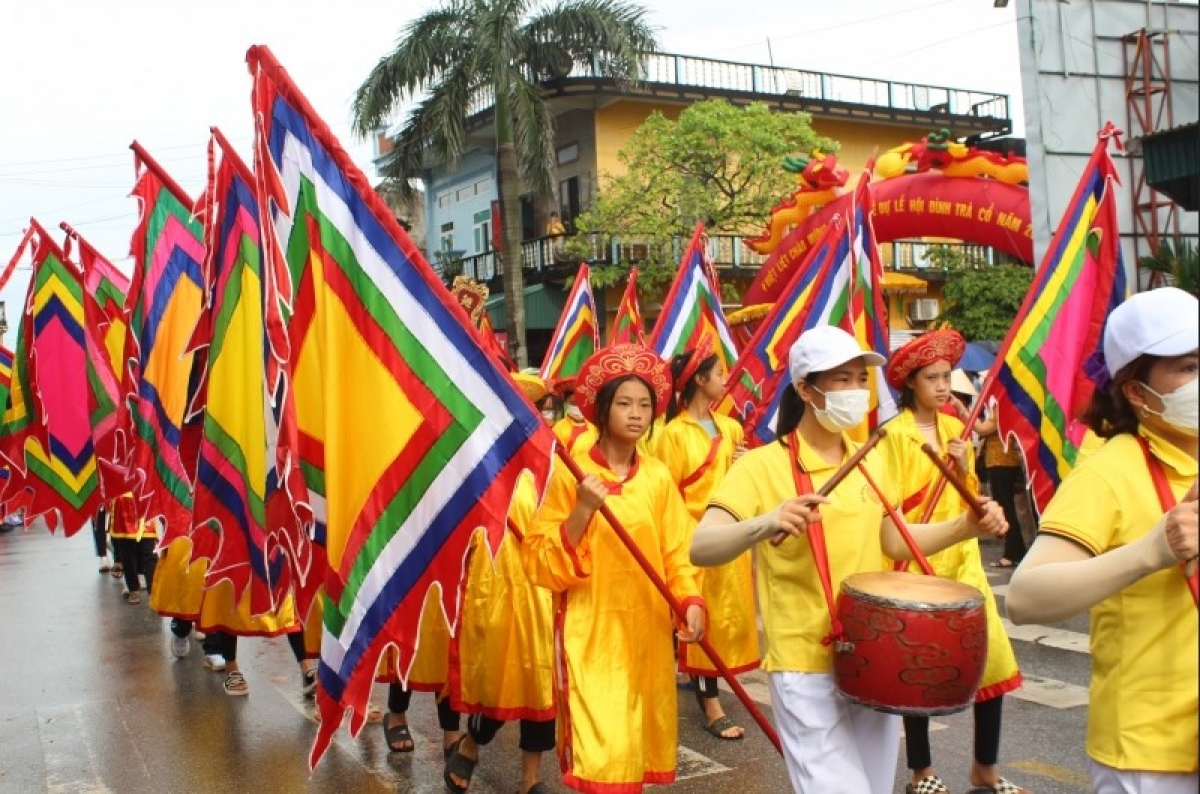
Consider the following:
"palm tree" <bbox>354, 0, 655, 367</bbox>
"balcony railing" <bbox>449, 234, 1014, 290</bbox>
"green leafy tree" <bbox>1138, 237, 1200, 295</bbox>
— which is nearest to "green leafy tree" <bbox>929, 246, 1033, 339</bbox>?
"balcony railing" <bbox>449, 234, 1014, 290</bbox>

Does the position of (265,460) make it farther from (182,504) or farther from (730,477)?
(730,477)

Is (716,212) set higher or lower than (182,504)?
higher

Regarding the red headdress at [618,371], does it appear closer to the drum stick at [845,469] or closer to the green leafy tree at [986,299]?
the drum stick at [845,469]

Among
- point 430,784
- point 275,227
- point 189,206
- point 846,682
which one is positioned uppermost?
point 189,206

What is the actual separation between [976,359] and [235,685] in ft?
33.2

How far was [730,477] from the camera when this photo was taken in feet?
13.1

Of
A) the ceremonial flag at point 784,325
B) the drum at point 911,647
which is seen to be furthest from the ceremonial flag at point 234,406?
the drum at point 911,647

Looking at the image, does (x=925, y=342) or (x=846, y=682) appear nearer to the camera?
(x=846, y=682)

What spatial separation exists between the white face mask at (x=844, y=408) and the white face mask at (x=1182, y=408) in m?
1.41

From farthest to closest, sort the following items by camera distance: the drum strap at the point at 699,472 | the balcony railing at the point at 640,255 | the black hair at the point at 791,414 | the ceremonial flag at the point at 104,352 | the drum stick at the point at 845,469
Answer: the balcony railing at the point at 640,255 → the ceremonial flag at the point at 104,352 → the drum strap at the point at 699,472 → the black hair at the point at 791,414 → the drum stick at the point at 845,469

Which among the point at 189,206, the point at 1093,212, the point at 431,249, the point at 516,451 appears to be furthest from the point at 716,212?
the point at 516,451

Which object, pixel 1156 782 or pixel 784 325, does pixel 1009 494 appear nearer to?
pixel 784 325

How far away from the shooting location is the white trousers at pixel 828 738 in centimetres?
377

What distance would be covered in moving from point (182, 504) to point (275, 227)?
3.45m
